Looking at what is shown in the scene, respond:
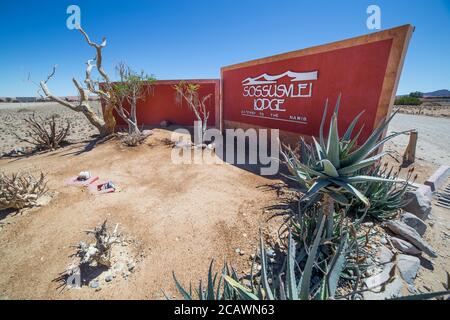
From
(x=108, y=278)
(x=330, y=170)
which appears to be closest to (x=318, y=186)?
(x=330, y=170)

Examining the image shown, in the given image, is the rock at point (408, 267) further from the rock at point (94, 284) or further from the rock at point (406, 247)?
the rock at point (94, 284)

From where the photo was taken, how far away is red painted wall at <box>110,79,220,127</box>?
10180 mm

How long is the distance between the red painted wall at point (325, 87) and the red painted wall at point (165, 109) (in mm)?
2765

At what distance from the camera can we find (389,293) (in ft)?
6.13

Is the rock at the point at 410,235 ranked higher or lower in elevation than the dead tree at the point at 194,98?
lower

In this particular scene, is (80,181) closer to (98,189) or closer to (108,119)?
(98,189)

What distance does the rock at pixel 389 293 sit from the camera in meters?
1.76

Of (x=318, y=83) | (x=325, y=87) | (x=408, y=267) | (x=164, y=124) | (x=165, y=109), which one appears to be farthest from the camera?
(x=165, y=109)

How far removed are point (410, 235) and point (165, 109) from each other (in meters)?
10.4

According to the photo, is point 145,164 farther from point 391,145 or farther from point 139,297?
point 391,145

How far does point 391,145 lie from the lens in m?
7.79

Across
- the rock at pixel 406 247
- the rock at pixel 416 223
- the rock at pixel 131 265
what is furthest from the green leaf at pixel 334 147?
the rock at pixel 131 265
